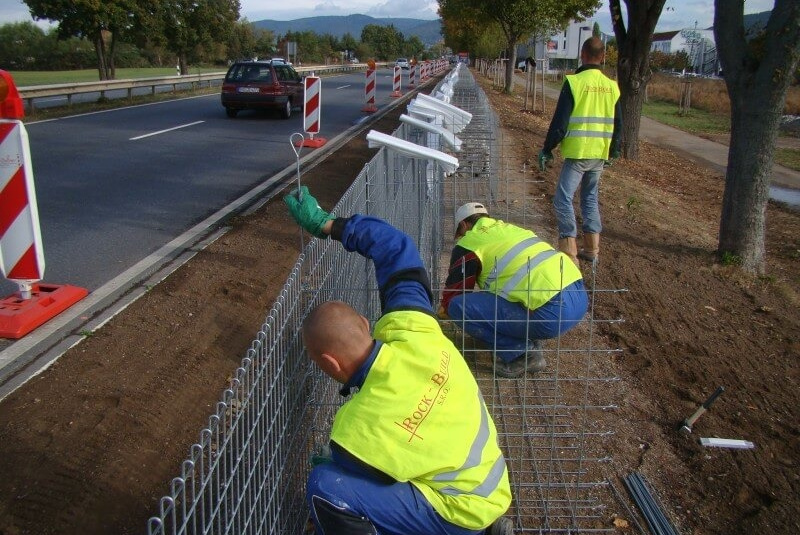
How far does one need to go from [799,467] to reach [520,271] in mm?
1878

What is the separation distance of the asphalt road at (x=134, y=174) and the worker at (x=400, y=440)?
441cm

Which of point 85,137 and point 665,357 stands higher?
point 85,137

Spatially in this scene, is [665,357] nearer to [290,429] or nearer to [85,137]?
[290,429]

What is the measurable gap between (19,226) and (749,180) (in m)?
6.41

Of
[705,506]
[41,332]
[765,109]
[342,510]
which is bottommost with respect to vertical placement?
[705,506]

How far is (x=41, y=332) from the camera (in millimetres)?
5020

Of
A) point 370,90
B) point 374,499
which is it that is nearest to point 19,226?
point 374,499

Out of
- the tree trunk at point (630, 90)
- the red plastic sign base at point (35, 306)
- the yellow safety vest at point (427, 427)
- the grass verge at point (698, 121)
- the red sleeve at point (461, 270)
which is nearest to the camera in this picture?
the yellow safety vest at point (427, 427)

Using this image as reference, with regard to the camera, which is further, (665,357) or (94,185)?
(94,185)

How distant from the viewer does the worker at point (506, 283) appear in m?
3.88

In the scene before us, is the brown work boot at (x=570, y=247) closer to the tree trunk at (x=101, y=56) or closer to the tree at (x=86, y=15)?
the tree at (x=86, y=15)

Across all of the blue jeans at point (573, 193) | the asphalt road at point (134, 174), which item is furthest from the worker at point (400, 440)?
the blue jeans at point (573, 193)

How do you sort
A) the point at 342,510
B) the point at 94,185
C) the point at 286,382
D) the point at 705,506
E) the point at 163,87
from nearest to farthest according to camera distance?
the point at 342,510
the point at 286,382
the point at 705,506
the point at 94,185
the point at 163,87

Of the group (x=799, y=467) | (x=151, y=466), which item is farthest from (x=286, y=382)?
Answer: (x=799, y=467)
